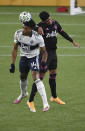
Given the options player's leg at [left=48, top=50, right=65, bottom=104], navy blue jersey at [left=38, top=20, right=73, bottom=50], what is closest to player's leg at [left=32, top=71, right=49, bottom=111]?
player's leg at [left=48, top=50, right=65, bottom=104]

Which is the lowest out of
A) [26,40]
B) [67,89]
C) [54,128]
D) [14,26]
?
[14,26]

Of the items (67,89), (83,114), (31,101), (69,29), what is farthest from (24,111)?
(69,29)

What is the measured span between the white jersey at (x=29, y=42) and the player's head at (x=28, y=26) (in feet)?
0.40

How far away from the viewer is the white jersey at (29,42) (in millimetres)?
11227

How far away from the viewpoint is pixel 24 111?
462 inches

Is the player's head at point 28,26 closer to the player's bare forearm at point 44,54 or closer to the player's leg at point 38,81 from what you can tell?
the player's bare forearm at point 44,54

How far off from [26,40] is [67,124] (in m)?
2.10

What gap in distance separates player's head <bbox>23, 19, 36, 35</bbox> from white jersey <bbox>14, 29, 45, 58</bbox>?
122 millimetres

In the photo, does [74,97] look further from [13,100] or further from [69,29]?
[69,29]

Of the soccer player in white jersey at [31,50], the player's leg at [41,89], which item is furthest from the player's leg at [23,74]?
the player's leg at [41,89]

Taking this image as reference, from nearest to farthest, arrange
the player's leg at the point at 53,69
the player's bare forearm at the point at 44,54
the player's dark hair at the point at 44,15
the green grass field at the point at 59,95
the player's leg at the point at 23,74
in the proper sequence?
1. the green grass field at the point at 59,95
2. the player's bare forearm at the point at 44,54
3. the player's leg at the point at 23,74
4. the player's dark hair at the point at 44,15
5. the player's leg at the point at 53,69

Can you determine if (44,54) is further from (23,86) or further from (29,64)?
(23,86)

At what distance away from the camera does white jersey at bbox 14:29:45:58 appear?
11227mm

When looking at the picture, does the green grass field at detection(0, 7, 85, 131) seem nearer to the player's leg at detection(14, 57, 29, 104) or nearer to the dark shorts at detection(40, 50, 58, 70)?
the player's leg at detection(14, 57, 29, 104)
